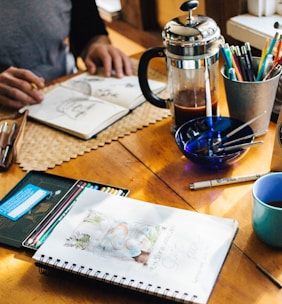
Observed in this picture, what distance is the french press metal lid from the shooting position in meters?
0.87

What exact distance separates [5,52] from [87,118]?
18.3 inches

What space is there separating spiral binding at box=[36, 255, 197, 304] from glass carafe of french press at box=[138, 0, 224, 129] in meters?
0.41

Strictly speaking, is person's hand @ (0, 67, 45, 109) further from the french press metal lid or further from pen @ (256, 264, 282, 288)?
pen @ (256, 264, 282, 288)

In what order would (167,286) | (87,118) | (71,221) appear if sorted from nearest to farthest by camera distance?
(167,286) < (71,221) < (87,118)

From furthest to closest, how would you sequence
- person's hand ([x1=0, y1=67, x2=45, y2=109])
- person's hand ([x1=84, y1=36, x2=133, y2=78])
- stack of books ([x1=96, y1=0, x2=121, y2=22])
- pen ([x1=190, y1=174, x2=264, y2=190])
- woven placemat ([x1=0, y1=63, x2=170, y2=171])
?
1. stack of books ([x1=96, y1=0, x2=121, y2=22])
2. person's hand ([x1=84, y1=36, x2=133, y2=78])
3. person's hand ([x1=0, y1=67, x2=45, y2=109])
4. woven placemat ([x1=0, y1=63, x2=170, y2=171])
5. pen ([x1=190, y1=174, x2=264, y2=190])

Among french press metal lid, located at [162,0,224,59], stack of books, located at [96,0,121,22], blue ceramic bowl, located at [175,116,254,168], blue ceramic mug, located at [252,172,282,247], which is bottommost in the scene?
stack of books, located at [96,0,121,22]

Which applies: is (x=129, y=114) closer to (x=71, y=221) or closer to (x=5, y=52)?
(x=71, y=221)

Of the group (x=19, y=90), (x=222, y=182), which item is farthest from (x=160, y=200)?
(x=19, y=90)

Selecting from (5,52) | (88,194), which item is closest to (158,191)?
(88,194)

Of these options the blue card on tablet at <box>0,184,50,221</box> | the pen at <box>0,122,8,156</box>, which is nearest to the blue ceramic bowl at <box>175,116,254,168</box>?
the blue card on tablet at <box>0,184,50,221</box>

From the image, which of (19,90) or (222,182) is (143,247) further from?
(19,90)

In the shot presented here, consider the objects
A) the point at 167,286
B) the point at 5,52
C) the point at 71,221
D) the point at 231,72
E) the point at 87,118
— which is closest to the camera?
the point at 167,286

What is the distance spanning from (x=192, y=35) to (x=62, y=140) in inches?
15.0

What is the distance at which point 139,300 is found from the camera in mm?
656
